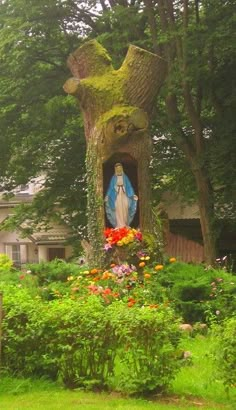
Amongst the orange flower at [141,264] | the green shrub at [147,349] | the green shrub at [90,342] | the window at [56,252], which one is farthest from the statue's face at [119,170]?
the window at [56,252]

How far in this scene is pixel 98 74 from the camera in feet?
42.7

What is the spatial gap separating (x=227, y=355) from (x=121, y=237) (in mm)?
6275

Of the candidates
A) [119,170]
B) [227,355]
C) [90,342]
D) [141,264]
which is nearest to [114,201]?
[119,170]

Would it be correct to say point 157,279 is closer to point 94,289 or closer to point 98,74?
point 94,289

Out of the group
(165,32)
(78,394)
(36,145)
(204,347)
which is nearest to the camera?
(78,394)

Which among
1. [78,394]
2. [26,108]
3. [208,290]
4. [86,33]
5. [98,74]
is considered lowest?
[78,394]

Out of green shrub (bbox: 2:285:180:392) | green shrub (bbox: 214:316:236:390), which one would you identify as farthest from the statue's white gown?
green shrub (bbox: 214:316:236:390)

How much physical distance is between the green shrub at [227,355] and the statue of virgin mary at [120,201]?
6852 mm

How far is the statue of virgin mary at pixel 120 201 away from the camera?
12.4m

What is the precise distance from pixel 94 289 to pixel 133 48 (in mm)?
5717

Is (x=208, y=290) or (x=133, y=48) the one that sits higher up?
(x=133, y=48)

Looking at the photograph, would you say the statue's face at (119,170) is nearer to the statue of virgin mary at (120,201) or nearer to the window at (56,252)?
the statue of virgin mary at (120,201)

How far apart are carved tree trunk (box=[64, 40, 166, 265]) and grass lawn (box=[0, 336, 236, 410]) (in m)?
5.42

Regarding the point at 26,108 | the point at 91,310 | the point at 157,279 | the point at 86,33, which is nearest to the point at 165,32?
the point at 86,33
